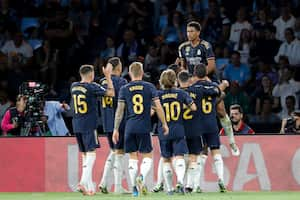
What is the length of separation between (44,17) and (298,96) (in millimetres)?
6498

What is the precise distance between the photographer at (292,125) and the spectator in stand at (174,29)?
5.18 metres

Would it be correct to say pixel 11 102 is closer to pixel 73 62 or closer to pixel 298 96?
pixel 73 62

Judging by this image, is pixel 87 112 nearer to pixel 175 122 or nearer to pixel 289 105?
pixel 175 122

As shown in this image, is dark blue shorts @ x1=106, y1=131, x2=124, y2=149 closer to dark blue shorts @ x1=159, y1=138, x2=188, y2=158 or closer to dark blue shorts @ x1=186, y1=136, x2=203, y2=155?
dark blue shorts @ x1=159, y1=138, x2=188, y2=158

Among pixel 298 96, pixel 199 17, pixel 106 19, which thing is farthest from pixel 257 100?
pixel 106 19

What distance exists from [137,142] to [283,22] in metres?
8.45

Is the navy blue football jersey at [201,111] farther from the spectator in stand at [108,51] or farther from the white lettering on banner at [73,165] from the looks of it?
the spectator in stand at [108,51]

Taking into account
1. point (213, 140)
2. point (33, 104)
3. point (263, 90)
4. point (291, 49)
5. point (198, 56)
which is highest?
point (291, 49)

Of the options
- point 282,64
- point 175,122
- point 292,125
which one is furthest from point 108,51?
point 175,122

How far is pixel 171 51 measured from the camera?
90.5 ft

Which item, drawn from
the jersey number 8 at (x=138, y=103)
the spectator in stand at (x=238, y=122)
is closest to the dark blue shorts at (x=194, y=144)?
the jersey number 8 at (x=138, y=103)

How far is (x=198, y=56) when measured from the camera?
21547mm

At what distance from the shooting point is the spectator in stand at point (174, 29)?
92.1 ft

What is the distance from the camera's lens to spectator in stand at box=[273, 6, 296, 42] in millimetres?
27609
